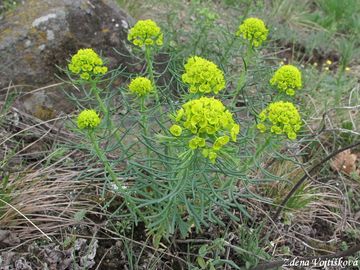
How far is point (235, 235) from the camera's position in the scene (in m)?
2.46

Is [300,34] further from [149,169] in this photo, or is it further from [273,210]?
[149,169]

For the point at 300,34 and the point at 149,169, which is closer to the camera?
the point at 149,169

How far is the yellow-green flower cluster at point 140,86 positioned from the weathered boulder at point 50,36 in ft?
4.31

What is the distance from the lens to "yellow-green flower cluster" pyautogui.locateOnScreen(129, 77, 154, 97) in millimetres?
2016

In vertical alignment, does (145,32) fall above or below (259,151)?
above

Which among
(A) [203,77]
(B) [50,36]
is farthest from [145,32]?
(B) [50,36]

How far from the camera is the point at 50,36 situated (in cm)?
327

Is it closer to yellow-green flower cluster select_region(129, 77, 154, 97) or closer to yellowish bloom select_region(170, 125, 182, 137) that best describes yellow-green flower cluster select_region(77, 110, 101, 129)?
yellow-green flower cluster select_region(129, 77, 154, 97)

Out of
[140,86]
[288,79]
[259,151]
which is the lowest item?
[259,151]

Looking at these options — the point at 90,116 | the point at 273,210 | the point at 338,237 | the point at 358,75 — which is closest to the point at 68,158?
the point at 90,116

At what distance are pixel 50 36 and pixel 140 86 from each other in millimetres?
1516

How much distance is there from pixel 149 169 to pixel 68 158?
0.96m

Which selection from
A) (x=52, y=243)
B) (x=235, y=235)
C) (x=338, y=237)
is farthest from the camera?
(x=338, y=237)

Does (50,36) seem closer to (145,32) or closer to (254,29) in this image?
(145,32)
